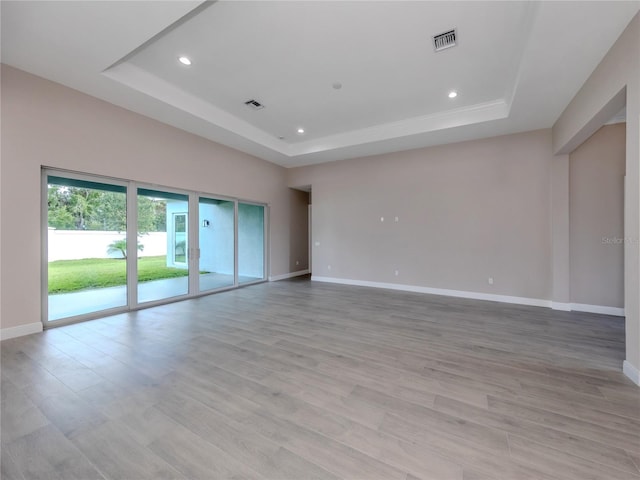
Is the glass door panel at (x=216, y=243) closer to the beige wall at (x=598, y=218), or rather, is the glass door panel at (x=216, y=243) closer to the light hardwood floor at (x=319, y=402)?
the light hardwood floor at (x=319, y=402)

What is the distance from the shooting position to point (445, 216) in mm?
5676

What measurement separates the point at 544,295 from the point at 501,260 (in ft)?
2.96

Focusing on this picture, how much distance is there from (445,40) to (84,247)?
5729 mm

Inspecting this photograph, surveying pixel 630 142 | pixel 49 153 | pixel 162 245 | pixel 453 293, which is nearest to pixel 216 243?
pixel 162 245

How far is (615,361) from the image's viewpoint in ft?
8.68

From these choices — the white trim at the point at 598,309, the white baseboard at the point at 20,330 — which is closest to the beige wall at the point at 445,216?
the white trim at the point at 598,309

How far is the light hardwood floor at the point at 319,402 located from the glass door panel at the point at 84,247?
2.00 feet

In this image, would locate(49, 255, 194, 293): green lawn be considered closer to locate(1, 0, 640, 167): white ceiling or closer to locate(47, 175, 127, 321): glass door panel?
locate(47, 175, 127, 321): glass door panel

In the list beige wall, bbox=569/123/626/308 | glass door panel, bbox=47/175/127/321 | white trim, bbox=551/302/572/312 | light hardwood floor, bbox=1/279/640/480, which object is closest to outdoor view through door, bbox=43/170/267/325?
glass door panel, bbox=47/175/127/321

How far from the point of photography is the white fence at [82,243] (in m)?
3.67

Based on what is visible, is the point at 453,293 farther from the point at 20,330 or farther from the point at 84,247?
the point at 20,330

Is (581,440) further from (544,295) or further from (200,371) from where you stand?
(544,295)

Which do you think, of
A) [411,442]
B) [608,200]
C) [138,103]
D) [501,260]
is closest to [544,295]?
[501,260]

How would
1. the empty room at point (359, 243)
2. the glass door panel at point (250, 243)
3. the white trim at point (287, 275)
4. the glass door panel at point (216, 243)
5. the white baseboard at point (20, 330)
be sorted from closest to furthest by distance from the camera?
the empty room at point (359, 243) → the white baseboard at point (20, 330) → the glass door panel at point (216, 243) → the glass door panel at point (250, 243) → the white trim at point (287, 275)
